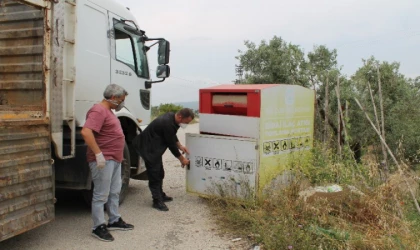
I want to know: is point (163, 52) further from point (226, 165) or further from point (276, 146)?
point (276, 146)

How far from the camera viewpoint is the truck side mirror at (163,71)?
586cm

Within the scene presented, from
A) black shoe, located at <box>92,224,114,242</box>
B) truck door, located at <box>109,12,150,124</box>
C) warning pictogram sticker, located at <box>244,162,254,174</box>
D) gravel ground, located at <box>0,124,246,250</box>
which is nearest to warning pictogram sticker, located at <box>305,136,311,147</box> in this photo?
warning pictogram sticker, located at <box>244,162,254,174</box>

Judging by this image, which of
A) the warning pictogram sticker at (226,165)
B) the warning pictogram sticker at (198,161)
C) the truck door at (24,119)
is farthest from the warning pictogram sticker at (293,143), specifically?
the truck door at (24,119)

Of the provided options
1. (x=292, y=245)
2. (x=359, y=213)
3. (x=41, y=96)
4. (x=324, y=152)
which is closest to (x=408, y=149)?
(x=324, y=152)

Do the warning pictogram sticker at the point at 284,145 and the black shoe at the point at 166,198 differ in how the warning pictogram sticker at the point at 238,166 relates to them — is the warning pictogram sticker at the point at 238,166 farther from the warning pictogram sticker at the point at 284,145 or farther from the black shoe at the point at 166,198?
the black shoe at the point at 166,198

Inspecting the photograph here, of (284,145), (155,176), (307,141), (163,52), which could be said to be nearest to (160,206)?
(155,176)

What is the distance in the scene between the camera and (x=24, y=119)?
3.57 meters

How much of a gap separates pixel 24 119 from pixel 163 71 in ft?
8.63

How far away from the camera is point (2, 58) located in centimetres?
418

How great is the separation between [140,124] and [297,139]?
236cm

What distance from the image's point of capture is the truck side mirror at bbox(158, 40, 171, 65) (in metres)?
5.80

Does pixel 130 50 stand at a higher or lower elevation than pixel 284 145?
higher

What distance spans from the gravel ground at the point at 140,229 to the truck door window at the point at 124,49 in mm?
2099

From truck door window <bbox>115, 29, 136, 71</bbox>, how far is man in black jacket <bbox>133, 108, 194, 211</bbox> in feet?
3.20
